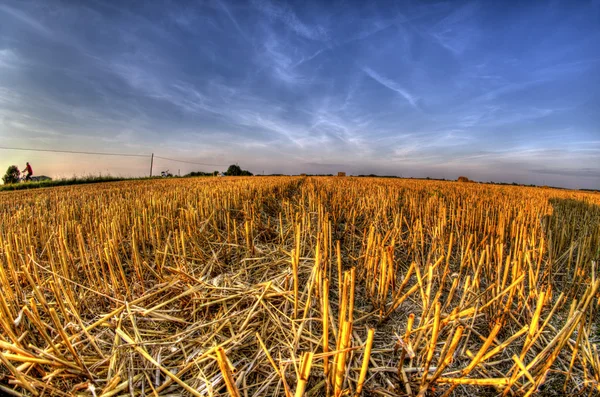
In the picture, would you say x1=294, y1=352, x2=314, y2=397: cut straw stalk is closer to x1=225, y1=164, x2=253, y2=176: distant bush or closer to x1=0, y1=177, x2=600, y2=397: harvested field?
x1=0, y1=177, x2=600, y2=397: harvested field

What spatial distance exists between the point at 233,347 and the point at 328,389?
0.69m

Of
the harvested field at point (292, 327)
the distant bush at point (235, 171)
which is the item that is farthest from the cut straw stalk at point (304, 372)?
the distant bush at point (235, 171)

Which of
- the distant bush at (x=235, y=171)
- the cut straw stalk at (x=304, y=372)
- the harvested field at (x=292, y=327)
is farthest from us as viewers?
the distant bush at (x=235, y=171)

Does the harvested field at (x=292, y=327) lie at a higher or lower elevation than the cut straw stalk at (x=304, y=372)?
lower

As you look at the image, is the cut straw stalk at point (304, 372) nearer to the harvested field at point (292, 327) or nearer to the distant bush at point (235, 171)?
the harvested field at point (292, 327)

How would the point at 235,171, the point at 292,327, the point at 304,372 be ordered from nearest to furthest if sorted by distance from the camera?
the point at 304,372 → the point at 292,327 → the point at 235,171

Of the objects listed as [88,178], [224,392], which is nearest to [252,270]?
[224,392]

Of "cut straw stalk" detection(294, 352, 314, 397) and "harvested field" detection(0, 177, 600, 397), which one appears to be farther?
"harvested field" detection(0, 177, 600, 397)

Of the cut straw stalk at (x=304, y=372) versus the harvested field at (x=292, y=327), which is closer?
the cut straw stalk at (x=304, y=372)

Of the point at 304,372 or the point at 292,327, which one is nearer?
the point at 304,372

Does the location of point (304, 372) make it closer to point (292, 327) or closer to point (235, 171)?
point (292, 327)

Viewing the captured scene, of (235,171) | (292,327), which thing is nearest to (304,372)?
(292,327)

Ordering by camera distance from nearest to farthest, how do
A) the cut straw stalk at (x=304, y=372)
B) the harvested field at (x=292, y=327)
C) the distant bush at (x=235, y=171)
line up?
the cut straw stalk at (x=304, y=372) → the harvested field at (x=292, y=327) → the distant bush at (x=235, y=171)

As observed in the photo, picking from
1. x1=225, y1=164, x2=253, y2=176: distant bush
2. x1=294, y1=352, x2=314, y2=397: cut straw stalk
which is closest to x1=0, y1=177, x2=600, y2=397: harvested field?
x1=294, y1=352, x2=314, y2=397: cut straw stalk
